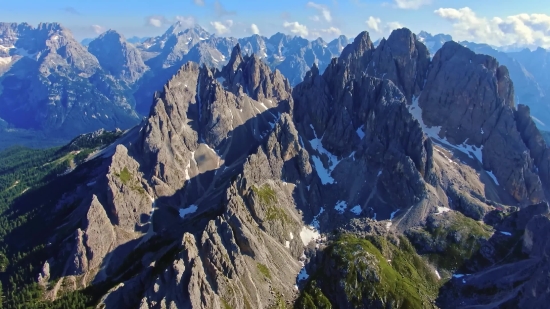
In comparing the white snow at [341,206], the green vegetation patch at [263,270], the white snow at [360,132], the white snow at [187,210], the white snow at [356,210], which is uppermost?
the white snow at [360,132]

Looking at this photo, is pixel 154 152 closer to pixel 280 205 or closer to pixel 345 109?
pixel 280 205

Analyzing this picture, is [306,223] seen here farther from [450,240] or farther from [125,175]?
[125,175]

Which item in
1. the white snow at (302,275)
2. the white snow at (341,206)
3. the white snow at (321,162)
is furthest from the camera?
the white snow at (321,162)

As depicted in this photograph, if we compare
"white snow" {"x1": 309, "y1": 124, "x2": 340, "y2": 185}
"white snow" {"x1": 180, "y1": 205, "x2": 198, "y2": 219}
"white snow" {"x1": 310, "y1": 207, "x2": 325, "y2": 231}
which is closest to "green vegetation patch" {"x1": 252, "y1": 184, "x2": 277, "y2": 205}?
"white snow" {"x1": 310, "y1": 207, "x2": 325, "y2": 231}

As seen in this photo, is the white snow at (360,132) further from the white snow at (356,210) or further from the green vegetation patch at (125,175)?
the green vegetation patch at (125,175)

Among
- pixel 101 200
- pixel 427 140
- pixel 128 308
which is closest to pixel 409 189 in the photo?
pixel 427 140

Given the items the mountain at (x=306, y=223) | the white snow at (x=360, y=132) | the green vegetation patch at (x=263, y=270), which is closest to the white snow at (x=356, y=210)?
the mountain at (x=306, y=223)

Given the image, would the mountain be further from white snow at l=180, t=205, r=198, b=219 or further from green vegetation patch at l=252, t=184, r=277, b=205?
green vegetation patch at l=252, t=184, r=277, b=205
